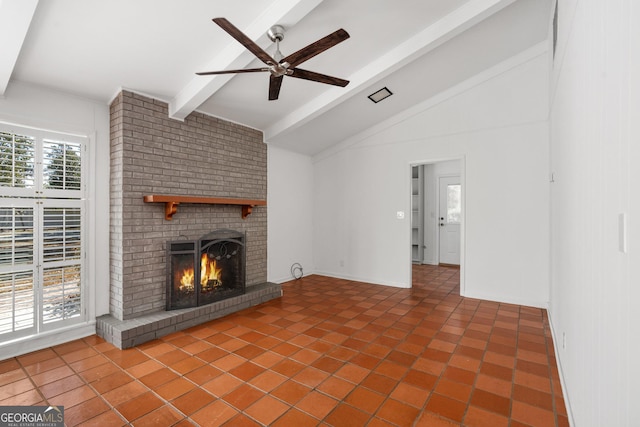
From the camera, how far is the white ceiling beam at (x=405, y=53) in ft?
9.94

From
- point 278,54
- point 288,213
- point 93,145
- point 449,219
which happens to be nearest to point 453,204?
point 449,219

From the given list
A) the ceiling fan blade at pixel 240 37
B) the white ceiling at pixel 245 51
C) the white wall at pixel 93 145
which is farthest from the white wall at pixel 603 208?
the white wall at pixel 93 145

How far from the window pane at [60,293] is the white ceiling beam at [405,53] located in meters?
3.25

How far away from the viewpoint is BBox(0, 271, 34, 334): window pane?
2.79 meters

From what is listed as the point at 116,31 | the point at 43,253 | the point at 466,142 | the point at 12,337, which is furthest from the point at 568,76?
the point at 12,337

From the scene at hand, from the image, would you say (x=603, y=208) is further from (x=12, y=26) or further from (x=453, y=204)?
(x=453, y=204)

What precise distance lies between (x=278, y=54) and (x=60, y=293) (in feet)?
10.5

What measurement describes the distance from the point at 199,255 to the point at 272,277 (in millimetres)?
1827

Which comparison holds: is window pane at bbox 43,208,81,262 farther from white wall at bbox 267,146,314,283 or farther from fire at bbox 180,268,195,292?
white wall at bbox 267,146,314,283

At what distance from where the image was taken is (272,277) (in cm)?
541

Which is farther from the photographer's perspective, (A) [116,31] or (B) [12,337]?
(B) [12,337]

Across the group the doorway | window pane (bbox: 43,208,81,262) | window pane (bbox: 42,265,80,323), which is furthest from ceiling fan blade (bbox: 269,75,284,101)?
the doorway

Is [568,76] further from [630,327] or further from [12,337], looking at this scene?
[12,337]

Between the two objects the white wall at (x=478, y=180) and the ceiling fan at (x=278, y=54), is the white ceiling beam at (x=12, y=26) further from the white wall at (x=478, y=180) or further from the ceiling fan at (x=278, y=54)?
the white wall at (x=478, y=180)
